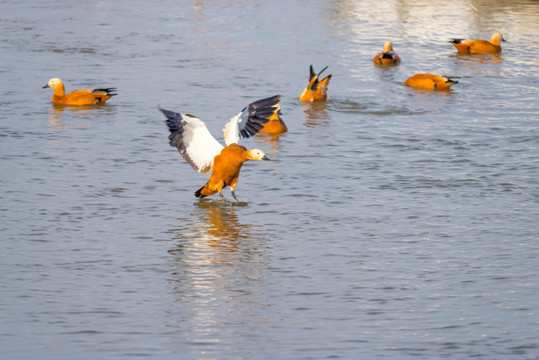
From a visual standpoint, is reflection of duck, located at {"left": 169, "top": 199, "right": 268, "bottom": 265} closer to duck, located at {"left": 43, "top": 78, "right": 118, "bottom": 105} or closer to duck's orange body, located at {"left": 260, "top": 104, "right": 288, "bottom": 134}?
duck's orange body, located at {"left": 260, "top": 104, "right": 288, "bottom": 134}

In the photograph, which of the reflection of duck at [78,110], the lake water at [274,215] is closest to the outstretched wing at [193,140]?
the lake water at [274,215]

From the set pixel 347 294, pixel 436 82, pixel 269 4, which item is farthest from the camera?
pixel 269 4

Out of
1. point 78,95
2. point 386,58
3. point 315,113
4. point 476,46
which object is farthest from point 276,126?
Answer: point 476,46

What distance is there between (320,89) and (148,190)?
6.41 metres

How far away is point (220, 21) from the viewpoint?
29.6m

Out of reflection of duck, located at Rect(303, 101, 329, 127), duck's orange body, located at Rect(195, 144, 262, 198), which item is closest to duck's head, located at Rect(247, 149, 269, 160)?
duck's orange body, located at Rect(195, 144, 262, 198)

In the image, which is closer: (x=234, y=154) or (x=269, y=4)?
(x=234, y=154)

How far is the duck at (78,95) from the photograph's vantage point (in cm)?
1827

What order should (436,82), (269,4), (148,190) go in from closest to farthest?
(148,190) → (436,82) → (269,4)

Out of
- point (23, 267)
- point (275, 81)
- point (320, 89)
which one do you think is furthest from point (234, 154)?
point (275, 81)

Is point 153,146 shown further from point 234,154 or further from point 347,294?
point 347,294

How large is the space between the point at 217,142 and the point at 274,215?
1.18 meters

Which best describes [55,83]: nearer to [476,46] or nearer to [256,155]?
[256,155]

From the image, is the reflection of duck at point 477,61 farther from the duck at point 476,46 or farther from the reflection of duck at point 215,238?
the reflection of duck at point 215,238
